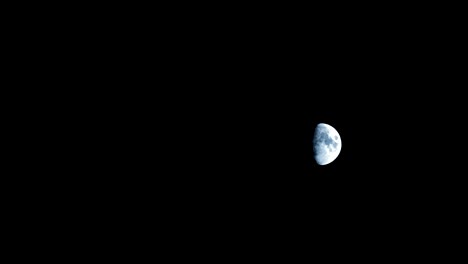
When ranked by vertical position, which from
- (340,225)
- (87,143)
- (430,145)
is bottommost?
(87,143)

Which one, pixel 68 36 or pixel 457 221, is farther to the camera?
pixel 457 221

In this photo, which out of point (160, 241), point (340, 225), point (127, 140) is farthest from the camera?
point (340, 225)

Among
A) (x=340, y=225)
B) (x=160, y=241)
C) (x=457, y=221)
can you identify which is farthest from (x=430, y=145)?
(x=160, y=241)

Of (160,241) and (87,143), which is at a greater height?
(87,143)

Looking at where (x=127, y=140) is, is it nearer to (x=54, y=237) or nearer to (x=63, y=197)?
(x=63, y=197)

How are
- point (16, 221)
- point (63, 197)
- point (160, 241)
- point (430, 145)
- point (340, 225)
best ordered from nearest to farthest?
point (16, 221)
point (63, 197)
point (160, 241)
point (430, 145)
point (340, 225)

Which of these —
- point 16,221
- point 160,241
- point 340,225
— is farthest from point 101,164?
point 340,225

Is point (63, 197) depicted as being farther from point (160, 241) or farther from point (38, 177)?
point (160, 241)
